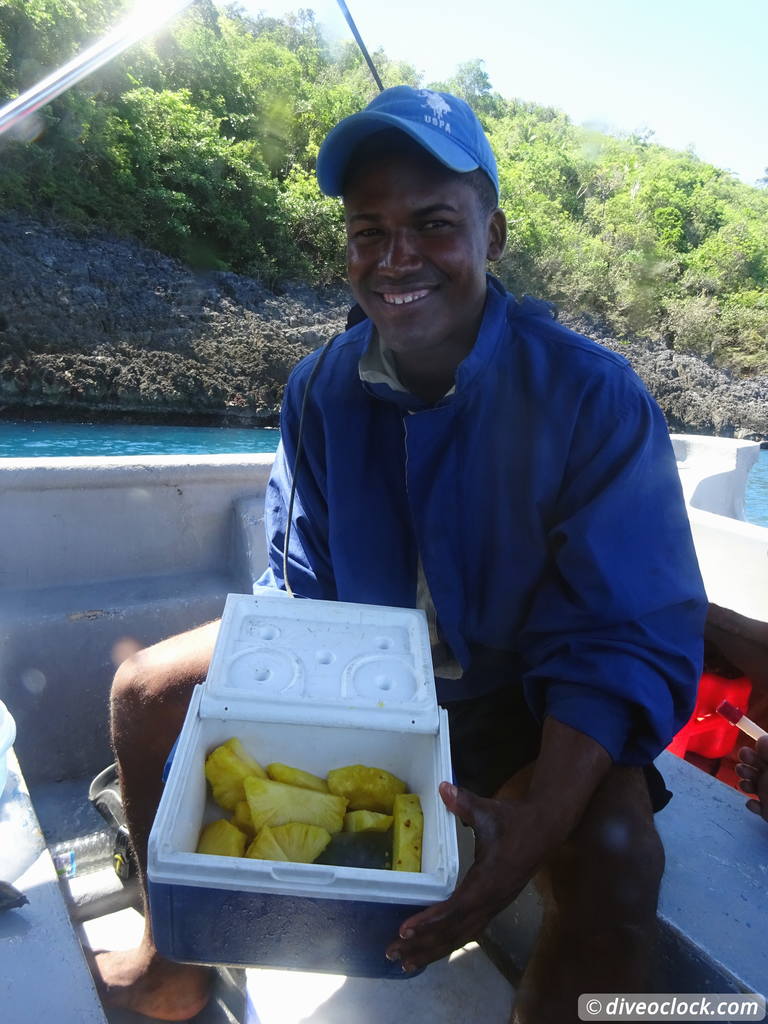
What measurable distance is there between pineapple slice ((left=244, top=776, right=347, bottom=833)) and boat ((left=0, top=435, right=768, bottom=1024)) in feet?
0.93

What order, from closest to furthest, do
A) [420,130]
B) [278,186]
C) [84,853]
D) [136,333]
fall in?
[420,130] → [84,853] → [136,333] → [278,186]

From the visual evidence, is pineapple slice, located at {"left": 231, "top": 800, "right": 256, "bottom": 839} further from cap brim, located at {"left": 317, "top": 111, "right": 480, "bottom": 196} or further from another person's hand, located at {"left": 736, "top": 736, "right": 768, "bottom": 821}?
cap brim, located at {"left": 317, "top": 111, "right": 480, "bottom": 196}

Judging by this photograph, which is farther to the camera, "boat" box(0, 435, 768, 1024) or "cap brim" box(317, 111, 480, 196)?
"cap brim" box(317, 111, 480, 196)

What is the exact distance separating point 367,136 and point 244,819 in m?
1.16

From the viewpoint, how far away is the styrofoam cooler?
2.48 feet

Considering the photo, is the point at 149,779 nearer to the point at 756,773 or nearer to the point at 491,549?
the point at 491,549

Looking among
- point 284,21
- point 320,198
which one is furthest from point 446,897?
point 284,21

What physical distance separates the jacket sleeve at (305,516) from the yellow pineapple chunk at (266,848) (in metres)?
0.66

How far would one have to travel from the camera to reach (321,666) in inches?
40.1

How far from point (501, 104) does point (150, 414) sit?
57831 millimetres

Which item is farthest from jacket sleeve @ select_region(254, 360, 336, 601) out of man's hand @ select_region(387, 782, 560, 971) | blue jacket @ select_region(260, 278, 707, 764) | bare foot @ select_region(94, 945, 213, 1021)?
bare foot @ select_region(94, 945, 213, 1021)

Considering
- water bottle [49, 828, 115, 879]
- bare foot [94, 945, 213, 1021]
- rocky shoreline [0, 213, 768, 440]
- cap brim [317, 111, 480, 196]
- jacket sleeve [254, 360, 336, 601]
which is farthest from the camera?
rocky shoreline [0, 213, 768, 440]

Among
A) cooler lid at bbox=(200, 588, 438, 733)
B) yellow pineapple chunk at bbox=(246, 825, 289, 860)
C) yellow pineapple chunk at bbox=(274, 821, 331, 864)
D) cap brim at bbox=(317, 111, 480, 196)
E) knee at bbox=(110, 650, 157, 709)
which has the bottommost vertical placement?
knee at bbox=(110, 650, 157, 709)

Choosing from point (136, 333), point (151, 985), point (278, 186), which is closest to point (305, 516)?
point (151, 985)
